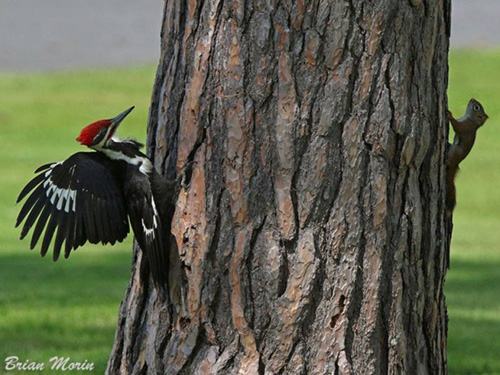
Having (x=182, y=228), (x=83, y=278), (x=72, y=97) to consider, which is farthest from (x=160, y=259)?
(x=72, y=97)

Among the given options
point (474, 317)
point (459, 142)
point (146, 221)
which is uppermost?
point (459, 142)

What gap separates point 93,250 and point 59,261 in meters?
0.91

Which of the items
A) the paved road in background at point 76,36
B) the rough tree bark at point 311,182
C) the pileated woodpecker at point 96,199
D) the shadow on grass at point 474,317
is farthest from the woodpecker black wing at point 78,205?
the paved road in background at point 76,36

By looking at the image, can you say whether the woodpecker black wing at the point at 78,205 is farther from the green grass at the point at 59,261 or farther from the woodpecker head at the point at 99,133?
the green grass at the point at 59,261

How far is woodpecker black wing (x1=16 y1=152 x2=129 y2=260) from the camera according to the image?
491 cm

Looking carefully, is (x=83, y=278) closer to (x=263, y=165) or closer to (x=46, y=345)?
(x=46, y=345)

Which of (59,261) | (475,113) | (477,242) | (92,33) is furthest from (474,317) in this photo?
(92,33)

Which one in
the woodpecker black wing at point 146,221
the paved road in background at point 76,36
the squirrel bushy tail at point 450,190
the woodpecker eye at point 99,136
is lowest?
the woodpecker black wing at point 146,221

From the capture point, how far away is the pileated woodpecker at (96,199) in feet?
15.7

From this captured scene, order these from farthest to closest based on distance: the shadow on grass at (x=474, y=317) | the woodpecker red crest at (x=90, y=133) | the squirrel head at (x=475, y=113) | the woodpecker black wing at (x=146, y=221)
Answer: the shadow on grass at (x=474, y=317) < the squirrel head at (x=475, y=113) < the woodpecker red crest at (x=90, y=133) < the woodpecker black wing at (x=146, y=221)

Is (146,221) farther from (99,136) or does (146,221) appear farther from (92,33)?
(92,33)

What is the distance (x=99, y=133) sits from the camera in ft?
16.8

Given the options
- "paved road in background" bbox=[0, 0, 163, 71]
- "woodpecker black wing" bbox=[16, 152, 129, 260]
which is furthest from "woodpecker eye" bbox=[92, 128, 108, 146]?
"paved road in background" bbox=[0, 0, 163, 71]

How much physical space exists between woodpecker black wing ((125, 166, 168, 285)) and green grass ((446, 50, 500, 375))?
292cm
